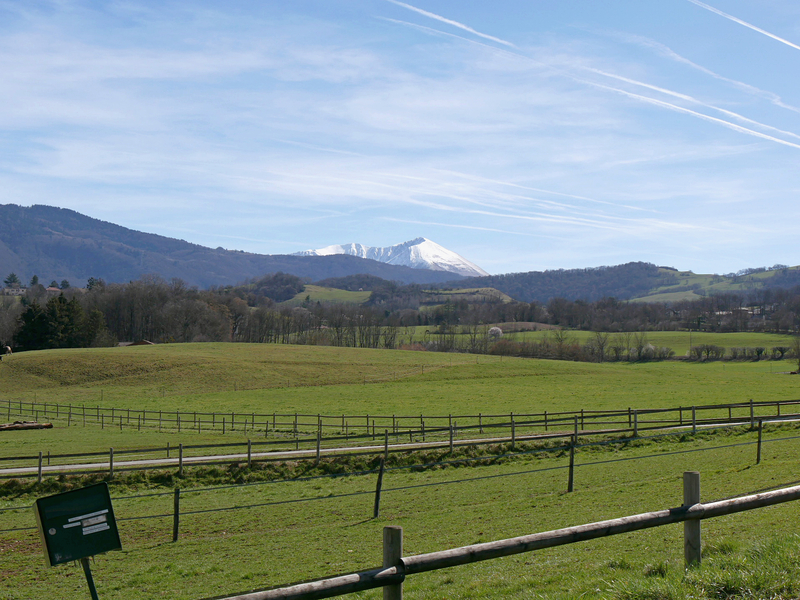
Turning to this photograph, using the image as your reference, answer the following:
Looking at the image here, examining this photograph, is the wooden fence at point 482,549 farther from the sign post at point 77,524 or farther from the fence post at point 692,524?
the sign post at point 77,524

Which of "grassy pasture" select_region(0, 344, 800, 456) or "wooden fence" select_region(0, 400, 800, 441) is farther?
"grassy pasture" select_region(0, 344, 800, 456)

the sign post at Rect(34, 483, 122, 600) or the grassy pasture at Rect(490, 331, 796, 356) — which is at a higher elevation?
the sign post at Rect(34, 483, 122, 600)

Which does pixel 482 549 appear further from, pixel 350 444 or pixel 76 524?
pixel 350 444

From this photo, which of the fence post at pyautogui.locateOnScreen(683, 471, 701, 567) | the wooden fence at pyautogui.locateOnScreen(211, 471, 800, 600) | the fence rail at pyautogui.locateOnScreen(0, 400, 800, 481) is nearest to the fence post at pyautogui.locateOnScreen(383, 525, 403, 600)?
the wooden fence at pyautogui.locateOnScreen(211, 471, 800, 600)

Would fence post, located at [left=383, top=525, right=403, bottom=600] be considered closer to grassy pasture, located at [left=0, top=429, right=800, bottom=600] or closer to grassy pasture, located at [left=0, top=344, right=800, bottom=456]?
grassy pasture, located at [left=0, top=429, right=800, bottom=600]

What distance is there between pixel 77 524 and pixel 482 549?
333cm

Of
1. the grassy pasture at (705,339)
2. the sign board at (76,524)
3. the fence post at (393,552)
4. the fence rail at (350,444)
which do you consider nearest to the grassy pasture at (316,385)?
the fence rail at (350,444)

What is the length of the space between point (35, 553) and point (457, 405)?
122 ft

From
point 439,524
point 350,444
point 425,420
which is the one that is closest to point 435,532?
point 439,524

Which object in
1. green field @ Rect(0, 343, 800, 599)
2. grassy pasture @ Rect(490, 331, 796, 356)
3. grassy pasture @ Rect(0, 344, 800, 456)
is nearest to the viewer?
green field @ Rect(0, 343, 800, 599)

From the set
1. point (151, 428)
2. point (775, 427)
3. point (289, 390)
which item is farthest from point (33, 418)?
point (775, 427)

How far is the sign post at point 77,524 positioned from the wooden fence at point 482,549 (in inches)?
66.7

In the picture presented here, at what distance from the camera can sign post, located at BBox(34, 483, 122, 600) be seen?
4973 millimetres

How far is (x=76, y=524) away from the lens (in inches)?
202
